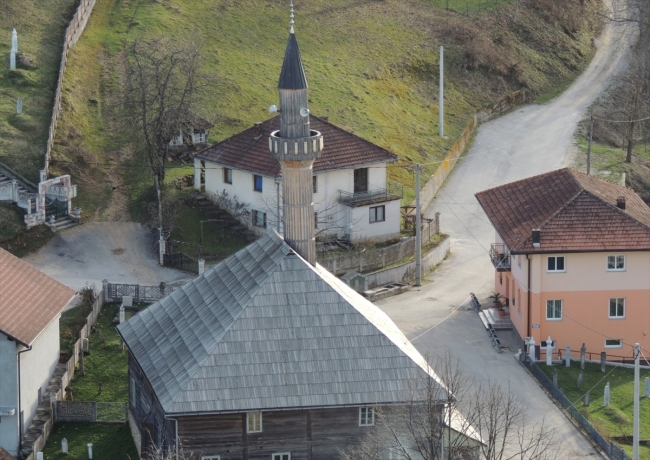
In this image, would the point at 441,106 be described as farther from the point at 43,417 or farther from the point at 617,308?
the point at 43,417

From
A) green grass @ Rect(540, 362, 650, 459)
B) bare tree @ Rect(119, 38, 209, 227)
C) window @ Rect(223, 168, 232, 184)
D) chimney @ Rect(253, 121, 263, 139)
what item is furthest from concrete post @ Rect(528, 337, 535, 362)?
chimney @ Rect(253, 121, 263, 139)

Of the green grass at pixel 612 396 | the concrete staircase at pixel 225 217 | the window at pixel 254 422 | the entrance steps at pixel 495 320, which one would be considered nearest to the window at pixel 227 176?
the concrete staircase at pixel 225 217

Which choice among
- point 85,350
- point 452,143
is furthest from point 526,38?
point 85,350

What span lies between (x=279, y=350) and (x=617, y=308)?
20528mm

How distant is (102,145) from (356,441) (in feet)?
124

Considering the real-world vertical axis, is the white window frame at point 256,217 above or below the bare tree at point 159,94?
below

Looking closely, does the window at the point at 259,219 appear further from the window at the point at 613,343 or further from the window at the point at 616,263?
the window at the point at 613,343

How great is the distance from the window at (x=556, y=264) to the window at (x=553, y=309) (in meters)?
1.36

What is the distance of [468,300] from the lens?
230 feet

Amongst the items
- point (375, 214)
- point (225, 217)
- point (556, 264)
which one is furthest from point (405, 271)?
point (556, 264)

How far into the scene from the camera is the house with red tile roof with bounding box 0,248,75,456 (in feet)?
174

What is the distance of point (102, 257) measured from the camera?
71.2 meters

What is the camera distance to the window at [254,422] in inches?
1905

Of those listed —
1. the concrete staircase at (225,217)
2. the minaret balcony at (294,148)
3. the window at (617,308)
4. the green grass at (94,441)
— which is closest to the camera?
the minaret balcony at (294,148)
